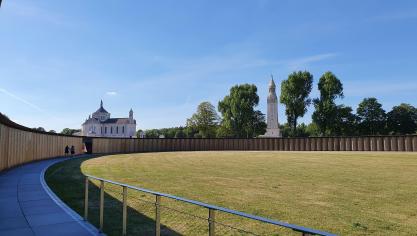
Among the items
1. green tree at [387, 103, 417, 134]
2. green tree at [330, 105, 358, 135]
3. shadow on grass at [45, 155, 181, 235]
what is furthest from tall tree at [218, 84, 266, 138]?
shadow on grass at [45, 155, 181, 235]

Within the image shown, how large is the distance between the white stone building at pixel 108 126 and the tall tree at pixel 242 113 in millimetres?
75653

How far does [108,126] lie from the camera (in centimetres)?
16650

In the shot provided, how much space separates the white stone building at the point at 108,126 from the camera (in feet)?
538

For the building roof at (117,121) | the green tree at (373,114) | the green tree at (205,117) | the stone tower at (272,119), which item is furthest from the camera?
the building roof at (117,121)

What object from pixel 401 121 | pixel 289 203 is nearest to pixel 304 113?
pixel 401 121

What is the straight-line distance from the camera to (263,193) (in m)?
13.5

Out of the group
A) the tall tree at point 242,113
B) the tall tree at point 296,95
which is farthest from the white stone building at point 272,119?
the tall tree at point 296,95

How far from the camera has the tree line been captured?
7719 centimetres

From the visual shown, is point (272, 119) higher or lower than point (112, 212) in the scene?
higher

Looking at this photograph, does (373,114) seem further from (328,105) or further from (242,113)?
(242,113)

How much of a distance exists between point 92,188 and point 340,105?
238ft

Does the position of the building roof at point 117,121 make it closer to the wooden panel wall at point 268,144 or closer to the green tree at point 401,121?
the wooden panel wall at point 268,144

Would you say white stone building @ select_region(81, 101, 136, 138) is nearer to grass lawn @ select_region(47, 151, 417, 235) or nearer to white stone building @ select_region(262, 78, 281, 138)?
white stone building @ select_region(262, 78, 281, 138)

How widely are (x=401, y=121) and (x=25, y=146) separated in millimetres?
94964
